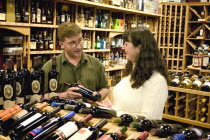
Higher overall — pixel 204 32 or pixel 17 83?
pixel 204 32

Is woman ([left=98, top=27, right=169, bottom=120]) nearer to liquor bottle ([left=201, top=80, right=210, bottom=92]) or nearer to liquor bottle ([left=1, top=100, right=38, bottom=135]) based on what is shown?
liquor bottle ([left=1, top=100, right=38, bottom=135])

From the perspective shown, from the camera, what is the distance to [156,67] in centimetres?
206

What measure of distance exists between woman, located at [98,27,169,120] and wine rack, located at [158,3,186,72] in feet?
19.0

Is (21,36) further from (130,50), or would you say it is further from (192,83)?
(192,83)

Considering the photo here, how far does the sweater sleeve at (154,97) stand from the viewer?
1.89m

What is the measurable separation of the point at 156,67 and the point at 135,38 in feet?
0.94

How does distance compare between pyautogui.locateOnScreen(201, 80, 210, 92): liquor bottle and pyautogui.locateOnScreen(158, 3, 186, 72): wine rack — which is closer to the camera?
pyautogui.locateOnScreen(201, 80, 210, 92): liquor bottle

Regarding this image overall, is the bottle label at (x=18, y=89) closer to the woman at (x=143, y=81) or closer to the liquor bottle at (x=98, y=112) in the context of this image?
the liquor bottle at (x=98, y=112)

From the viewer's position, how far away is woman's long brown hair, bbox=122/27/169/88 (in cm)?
202

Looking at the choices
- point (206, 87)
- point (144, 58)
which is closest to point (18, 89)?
point (144, 58)

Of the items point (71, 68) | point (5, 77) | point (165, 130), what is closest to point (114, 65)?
point (71, 68)

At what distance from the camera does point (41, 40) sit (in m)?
3.80

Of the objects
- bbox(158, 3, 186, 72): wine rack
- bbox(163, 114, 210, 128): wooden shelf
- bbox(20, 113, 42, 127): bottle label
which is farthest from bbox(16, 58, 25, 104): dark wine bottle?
bbox(158, 3, 186, 72): wine rack

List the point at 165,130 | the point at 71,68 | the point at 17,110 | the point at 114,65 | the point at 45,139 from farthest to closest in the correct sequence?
1. the point at 114,65
2. the point at 71,68
3. the point at 17,110
4. the point at 165,130
5. the point at 45,139
